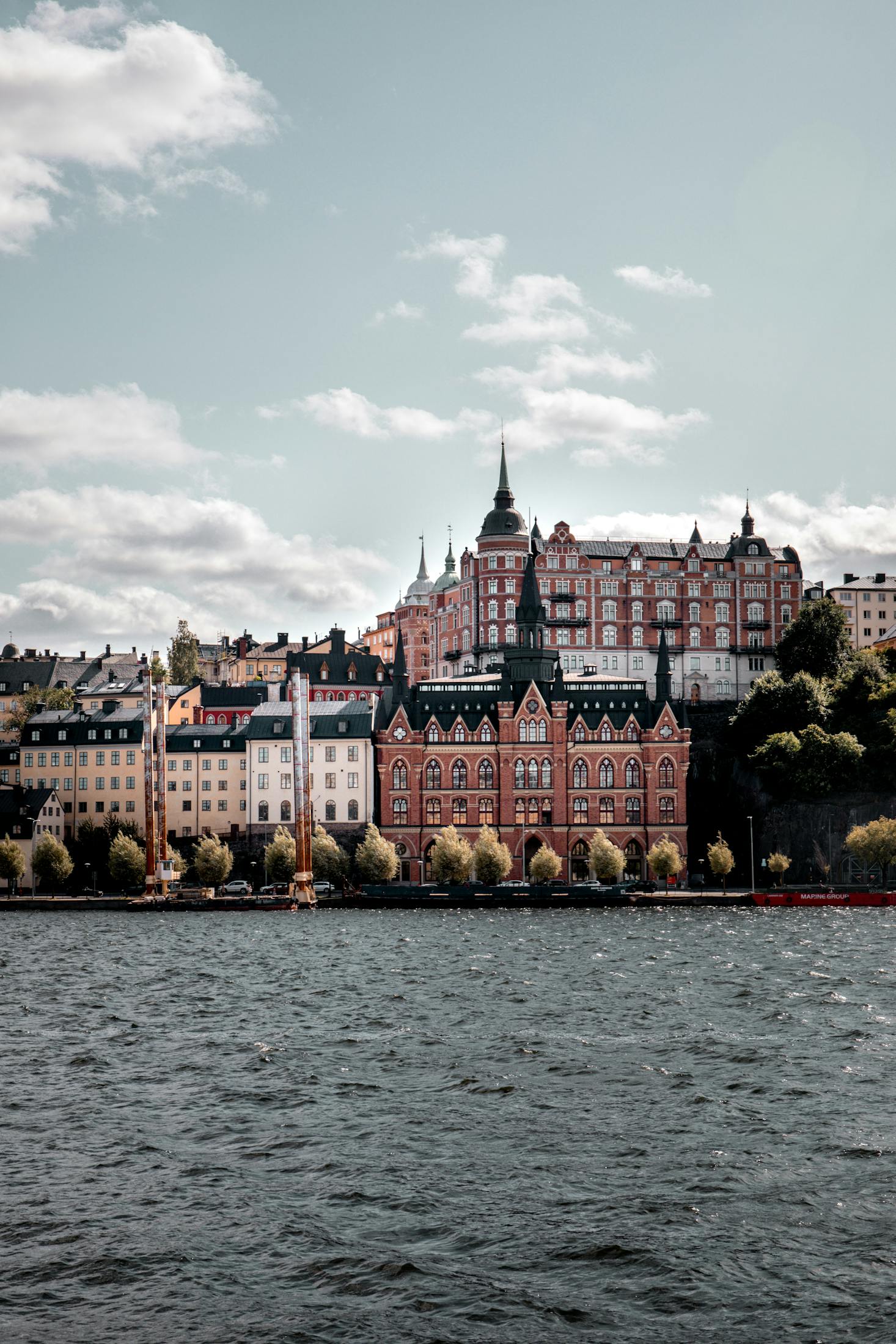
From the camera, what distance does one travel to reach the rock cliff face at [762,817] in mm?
136750

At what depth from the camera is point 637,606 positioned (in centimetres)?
17350

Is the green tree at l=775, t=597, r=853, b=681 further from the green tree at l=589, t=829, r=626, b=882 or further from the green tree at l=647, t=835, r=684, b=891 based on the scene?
the green tree at l=589, t=829, r=626, b=882

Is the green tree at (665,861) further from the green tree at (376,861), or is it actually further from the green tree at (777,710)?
the green tree at (376,861)

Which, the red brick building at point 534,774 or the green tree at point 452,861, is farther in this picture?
the red brick building at point 534,774

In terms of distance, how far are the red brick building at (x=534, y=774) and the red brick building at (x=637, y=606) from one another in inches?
937

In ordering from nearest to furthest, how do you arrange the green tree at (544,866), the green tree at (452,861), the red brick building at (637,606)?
the green tree at (452,861), the green tree at (544,866), the red brick building at (637,606)

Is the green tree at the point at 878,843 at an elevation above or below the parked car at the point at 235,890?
above

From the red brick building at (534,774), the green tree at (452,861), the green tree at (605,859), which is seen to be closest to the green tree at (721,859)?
the red brick building at (534,774)

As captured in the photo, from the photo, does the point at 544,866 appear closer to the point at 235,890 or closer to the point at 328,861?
the point at 328,861

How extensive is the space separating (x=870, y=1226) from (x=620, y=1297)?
6.16 metres

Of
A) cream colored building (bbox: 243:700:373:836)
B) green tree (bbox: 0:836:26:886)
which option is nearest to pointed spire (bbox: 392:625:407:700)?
cream colored building (bbox: 243:700:373:836)

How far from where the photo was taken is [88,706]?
19175cm

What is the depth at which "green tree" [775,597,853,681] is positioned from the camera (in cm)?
15800

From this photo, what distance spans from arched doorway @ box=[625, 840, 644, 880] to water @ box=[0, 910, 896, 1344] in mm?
77470
